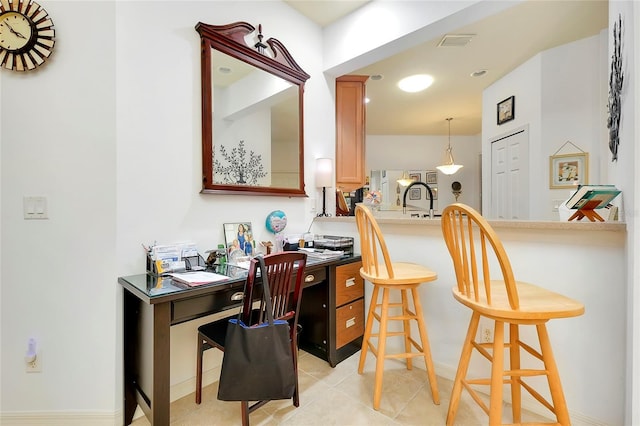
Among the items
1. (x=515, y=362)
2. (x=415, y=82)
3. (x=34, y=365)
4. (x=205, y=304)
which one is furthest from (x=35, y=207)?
(x=415, y=82)

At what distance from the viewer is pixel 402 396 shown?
1.72 m

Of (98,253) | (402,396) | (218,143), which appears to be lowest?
(402,396)

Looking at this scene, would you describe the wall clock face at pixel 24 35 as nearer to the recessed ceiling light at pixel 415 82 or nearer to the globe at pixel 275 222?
the globe at pixel 275 222

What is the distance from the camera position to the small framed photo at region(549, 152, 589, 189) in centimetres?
301

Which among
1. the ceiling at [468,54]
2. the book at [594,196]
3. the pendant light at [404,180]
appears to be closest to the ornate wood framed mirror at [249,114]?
the ceiling at [468,54]

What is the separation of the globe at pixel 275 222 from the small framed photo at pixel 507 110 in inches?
133

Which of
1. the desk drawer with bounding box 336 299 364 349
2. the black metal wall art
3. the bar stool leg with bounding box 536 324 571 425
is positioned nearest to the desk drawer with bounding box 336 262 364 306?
the desk drawer with bounding box 336 299 364 349

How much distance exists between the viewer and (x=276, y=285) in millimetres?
1391

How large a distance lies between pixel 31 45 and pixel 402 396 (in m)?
2.70

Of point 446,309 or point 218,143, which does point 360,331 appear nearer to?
point 446,309

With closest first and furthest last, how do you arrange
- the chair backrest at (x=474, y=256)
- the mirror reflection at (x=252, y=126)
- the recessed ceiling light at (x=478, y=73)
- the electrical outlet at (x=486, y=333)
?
the chair backrest at (x=474, y=256), the electrical outlet at (x=486, y=333), the mirror reflection at (x=252, y=126), the recessed ceiling light at (x=478, y=73)

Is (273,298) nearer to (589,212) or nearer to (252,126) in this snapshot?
(252,126)

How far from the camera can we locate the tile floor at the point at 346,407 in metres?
1.53

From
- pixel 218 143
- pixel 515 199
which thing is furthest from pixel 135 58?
pixel 515 199
